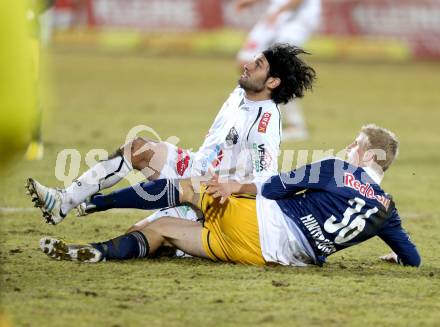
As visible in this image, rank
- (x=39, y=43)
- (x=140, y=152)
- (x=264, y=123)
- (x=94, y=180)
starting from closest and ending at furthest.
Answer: (x=94, y=180) → (x=140, y=152) → (x=264, y=123) → (x=39, y=43)

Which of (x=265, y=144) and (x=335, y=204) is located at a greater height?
(x=265, y=144)

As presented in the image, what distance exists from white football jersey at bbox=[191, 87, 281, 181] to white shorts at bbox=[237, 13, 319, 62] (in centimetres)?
540

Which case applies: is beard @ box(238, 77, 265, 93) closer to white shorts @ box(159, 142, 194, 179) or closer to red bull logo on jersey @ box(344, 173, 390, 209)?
white shorts @ box(159, 142, 194, 179)

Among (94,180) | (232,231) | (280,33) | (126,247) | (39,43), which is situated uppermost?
(280,33)

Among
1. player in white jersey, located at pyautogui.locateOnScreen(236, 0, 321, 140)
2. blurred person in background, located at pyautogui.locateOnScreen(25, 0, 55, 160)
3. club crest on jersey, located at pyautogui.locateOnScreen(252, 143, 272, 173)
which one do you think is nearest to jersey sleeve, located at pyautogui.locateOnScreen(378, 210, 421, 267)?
club crest on jersey, located at pyautogui.locateOnScreen(252, 143, 272, 173)

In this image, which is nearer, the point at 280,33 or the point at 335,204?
the point at 335,204

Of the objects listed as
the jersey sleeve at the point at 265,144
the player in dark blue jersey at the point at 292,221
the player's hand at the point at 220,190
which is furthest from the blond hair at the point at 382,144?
the player's hand at the point at 220,190

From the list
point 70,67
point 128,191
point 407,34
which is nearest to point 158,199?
point 128,191

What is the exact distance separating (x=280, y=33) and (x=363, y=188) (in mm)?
7280

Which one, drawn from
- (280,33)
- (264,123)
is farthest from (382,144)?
(280,33)

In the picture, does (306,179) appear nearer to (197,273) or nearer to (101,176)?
(197,273)

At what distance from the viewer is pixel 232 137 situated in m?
7.21

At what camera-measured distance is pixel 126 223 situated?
26.3 feet

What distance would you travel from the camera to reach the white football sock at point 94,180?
6539 mm
